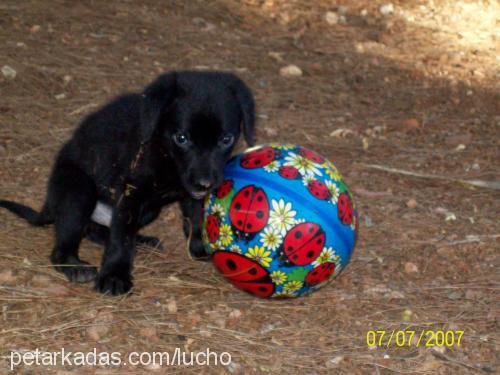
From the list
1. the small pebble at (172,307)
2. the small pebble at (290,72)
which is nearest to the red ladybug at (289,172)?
the small pebble at (172,307)

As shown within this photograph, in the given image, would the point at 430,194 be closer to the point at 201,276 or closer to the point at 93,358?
the point at 201,276

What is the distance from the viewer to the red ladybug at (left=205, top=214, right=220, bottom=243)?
14.4 ft

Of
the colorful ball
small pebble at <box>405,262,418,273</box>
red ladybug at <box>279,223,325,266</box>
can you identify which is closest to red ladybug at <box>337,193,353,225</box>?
the colorful ball

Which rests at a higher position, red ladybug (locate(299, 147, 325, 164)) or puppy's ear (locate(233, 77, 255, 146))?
puppy's ear (locate(233, 77, 255, 146))

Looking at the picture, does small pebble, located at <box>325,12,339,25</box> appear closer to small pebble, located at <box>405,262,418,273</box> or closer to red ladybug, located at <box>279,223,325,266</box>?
small pebble, located at <box>405,262,418,273</box>

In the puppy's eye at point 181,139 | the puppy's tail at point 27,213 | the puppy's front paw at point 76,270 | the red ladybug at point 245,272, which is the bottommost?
the puppy's tail at point 27,213

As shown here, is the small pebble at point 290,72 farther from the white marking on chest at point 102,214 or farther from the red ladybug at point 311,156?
the red ladybug at point 311,156

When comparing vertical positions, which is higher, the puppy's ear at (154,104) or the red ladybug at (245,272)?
the puppy's ear at (154,104)

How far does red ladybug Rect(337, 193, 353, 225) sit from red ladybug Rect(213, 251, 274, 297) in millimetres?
539

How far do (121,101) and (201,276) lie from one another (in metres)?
1.29

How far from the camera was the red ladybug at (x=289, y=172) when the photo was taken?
4320 mm

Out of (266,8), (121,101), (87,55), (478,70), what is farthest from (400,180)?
(266,8)

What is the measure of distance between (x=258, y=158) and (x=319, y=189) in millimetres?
414

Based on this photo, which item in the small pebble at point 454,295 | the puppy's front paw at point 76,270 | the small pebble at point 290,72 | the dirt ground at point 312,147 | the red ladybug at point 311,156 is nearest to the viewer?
the dirt ground at point 312,147
